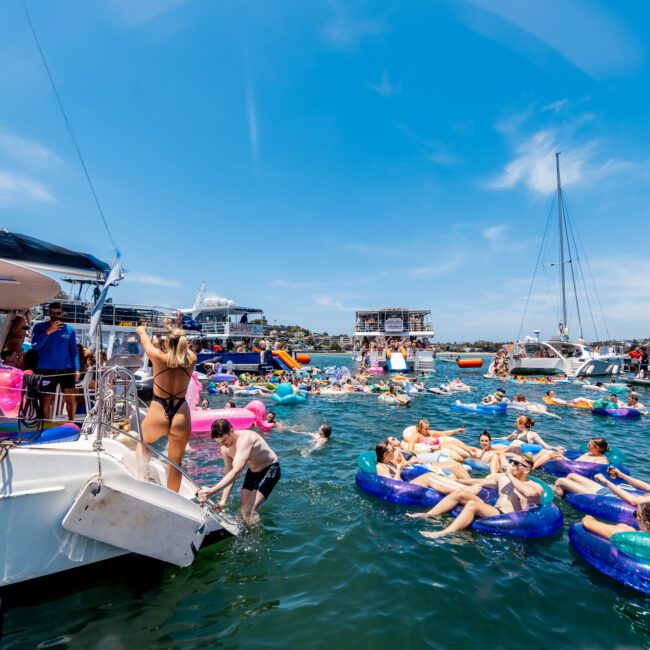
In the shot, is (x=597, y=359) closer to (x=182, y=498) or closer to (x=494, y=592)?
(x=494, y=592)

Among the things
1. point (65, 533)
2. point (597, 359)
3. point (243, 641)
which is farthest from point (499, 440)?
point (597, 359)

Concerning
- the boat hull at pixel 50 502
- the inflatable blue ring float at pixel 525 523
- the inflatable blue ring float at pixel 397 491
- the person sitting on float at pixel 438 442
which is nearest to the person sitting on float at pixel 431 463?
the person sitting on float at pixel 438 442

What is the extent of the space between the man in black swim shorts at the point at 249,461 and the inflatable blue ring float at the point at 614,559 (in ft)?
14.7

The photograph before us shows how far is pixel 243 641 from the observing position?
3.85 metres


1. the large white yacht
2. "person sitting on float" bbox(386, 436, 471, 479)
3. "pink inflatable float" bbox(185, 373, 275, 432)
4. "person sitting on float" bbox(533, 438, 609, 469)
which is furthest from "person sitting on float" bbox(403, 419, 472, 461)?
the large white yacht

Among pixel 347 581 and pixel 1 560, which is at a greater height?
pixel 1 560

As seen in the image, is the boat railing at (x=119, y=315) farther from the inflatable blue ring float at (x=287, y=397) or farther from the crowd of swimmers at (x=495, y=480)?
the crowd of swimmers at (x=495, y=480)

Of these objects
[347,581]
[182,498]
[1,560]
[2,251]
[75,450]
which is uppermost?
[2,251]

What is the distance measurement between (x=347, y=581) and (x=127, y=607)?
8.38 ft

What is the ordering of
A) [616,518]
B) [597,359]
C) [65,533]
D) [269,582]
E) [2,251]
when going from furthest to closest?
1. [597,359]
2. [616,518]
3. [2,251]
4. [269,582]
5. [65,533]

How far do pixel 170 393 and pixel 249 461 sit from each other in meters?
1.76

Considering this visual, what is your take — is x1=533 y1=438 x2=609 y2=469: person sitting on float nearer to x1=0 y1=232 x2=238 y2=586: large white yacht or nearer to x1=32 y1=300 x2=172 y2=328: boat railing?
x1=0 y1=232 x2=238 y2=586: large white yacht

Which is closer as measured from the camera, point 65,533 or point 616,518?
point 65,533

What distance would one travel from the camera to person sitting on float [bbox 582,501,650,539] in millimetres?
5039
